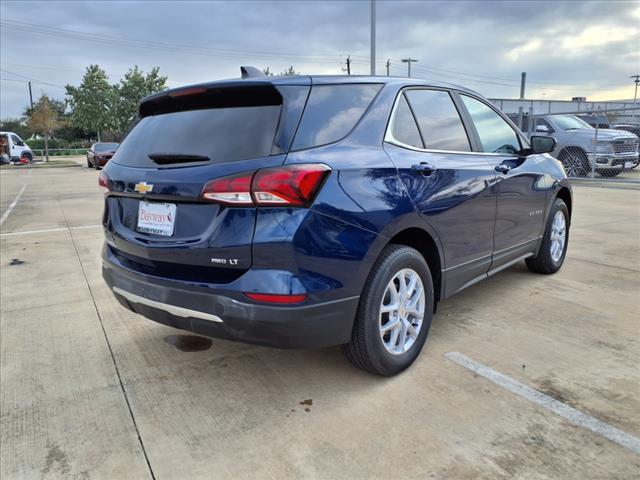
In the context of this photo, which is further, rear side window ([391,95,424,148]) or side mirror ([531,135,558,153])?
side mirror ([531,135,558,153])

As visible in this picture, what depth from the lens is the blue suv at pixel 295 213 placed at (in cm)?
222

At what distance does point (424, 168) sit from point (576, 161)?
12.9 m

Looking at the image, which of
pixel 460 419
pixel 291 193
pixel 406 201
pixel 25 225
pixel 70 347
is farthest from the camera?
pixel 25 225

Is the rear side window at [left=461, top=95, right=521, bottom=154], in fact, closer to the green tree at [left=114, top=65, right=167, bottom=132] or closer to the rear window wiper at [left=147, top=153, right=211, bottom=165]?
the rear window wiper at [left=147, top=153, right=211, bottom=165]

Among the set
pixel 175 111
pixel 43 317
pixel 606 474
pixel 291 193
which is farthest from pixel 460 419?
pixel 43 317

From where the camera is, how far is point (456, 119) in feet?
11.4

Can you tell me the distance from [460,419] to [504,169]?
82.3 inches

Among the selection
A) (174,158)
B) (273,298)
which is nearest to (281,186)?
(273,298)

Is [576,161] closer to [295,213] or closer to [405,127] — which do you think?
[405,127]

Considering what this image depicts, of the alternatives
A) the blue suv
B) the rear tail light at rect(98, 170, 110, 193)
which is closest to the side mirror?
the blue suv

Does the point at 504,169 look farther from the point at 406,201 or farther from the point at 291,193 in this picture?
the point at 291,193

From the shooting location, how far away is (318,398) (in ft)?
8.71

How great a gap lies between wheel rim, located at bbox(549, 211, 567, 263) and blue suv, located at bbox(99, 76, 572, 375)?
72.8 inches

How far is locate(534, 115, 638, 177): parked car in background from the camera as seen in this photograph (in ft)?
42.7
